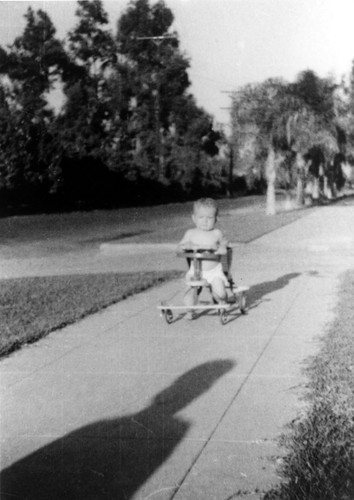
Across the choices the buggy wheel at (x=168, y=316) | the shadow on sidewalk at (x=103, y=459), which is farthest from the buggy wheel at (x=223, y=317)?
the shadow on sidewalk at (x=103, y=459)

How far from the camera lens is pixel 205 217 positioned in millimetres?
7641

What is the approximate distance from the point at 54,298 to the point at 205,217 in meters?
2.87

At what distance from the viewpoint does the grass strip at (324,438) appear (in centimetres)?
333

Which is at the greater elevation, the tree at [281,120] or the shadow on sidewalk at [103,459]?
the tree at [281,120]

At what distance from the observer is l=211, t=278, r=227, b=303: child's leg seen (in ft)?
24.7

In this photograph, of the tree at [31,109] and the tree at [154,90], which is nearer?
the tree at [31,109]

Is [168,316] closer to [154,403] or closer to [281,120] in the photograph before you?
[154,403]

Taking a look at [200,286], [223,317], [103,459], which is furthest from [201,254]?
[103,459]

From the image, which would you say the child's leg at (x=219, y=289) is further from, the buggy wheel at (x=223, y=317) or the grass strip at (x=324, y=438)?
the grass strip at (x=324, y=438)

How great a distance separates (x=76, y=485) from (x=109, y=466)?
26 centimetres

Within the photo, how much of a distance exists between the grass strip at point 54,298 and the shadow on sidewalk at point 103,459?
2.30 meters

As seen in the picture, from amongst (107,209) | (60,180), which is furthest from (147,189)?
(60,180)

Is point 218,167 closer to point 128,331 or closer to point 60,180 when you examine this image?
point 60,180

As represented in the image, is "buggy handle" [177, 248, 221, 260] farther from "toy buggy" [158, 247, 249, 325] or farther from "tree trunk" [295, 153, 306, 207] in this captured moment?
"tree trunk" [295, 153, 306, 207]
